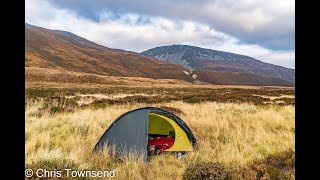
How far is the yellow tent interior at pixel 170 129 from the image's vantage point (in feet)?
30.3

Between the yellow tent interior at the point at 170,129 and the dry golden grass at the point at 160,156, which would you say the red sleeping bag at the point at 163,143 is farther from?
the dry golden grass at the point at 160,156

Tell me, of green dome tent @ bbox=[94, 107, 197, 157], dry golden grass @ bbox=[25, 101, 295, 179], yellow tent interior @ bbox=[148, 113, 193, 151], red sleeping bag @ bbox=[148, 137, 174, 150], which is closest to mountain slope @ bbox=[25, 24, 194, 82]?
dry golden grass @ bbox=[25, 101, 295, 179]

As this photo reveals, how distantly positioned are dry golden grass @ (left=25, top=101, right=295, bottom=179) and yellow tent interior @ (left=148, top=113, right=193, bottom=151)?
475 millimetres

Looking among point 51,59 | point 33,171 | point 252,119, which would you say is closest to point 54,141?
point 33,171

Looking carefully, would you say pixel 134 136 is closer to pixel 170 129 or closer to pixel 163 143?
pixel 163 143

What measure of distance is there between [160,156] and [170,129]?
247 centimetres

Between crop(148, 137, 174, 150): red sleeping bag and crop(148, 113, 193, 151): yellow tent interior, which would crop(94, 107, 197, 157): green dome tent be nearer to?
crop(148, 113, 193, 151): yellow tent interior

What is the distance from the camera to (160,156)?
27.7 ft

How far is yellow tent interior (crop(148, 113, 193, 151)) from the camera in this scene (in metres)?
9.24

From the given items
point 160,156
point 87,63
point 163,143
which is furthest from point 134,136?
point 87,63

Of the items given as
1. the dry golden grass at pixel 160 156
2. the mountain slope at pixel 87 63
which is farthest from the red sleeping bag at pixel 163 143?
the mountain slope at pixel 87 63
